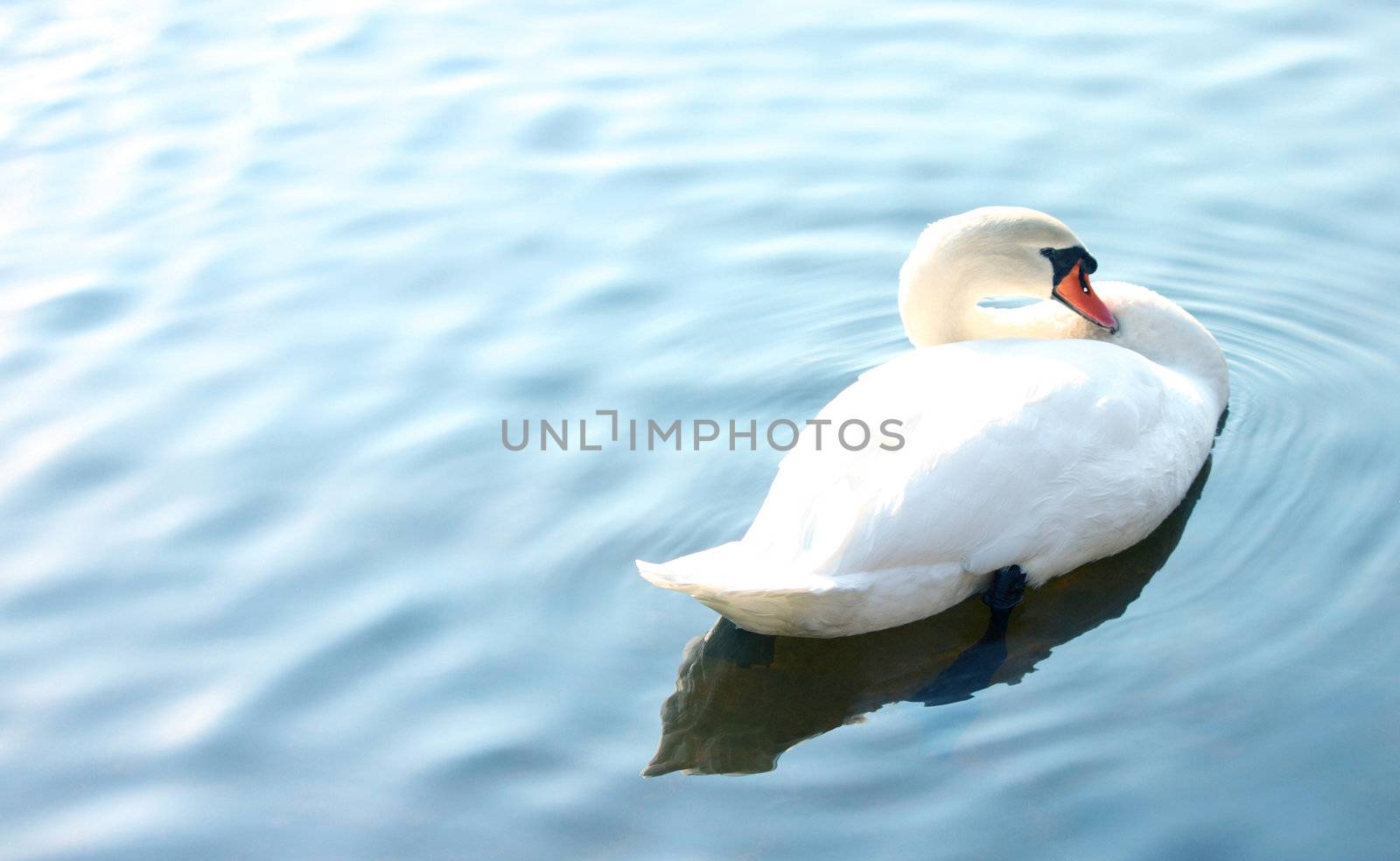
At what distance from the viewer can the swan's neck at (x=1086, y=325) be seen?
570 centimetres

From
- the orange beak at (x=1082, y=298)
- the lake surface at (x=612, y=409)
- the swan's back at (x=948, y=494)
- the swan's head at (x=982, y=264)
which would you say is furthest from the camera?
the orange beak at (x=1082, y=298)

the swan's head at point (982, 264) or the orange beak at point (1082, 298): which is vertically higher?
the swan's head at point (982, 264)

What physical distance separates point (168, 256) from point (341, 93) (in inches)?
76.0

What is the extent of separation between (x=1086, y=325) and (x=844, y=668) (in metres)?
1.83

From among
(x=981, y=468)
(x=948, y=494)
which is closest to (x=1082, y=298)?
(x=981, y=468)

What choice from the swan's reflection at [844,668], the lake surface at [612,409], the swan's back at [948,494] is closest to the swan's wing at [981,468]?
the swan's back at [948,494]

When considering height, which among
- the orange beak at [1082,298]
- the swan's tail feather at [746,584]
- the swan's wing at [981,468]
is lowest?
the swan's tail feather at [746,584]

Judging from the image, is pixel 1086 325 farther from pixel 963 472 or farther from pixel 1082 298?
pixel 963 472

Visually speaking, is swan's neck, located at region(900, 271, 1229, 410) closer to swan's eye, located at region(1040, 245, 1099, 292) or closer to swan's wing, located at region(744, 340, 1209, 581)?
swan's eye, located at region(1040, 245, 1099, 292)

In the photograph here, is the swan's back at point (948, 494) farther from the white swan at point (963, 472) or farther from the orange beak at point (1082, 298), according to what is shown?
the orange beak at point (1082, 298)

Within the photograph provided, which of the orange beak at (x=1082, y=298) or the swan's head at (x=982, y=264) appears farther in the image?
the orange beak at (x=1082, y=298)

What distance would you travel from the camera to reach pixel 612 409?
6.36 meters

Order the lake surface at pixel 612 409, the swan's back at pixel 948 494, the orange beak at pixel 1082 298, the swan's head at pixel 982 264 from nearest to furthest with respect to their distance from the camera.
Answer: the lake surface at pixel 612 409 < the swan's back at pixel 948 494 < the swan's head at pixel 982 264 < the orange beak at pixel 1082 298

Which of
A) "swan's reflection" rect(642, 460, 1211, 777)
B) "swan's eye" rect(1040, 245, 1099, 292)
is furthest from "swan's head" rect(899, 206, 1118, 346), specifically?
"swan's reflection" rect(642, 460, 1211, 777)
